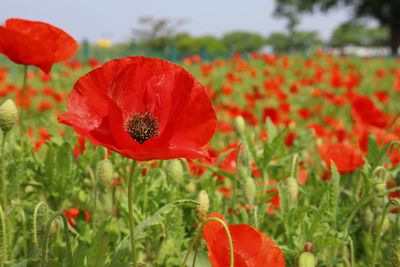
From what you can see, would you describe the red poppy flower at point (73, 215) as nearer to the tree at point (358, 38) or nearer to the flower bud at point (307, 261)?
the flower bud at point (307, 261)

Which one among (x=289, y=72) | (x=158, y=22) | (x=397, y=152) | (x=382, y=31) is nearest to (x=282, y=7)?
(x=158, y=22)

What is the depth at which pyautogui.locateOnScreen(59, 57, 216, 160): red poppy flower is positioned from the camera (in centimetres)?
84

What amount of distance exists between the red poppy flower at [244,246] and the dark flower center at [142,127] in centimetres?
18

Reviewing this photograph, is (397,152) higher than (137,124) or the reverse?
the reverse

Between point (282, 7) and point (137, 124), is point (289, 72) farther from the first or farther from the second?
point (282, 7)

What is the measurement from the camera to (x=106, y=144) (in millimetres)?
810

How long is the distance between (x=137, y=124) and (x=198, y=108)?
11 cm

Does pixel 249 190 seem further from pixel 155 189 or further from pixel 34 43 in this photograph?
pixel 34 43

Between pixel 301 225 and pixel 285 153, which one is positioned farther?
pixel 285 153

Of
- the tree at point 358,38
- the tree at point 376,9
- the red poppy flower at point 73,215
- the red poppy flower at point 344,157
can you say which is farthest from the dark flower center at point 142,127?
the tree at point 358,38

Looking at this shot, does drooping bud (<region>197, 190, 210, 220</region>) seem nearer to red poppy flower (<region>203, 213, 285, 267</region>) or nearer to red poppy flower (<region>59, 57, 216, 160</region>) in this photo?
red poppy flower (<region>203, 213, 285, 267</region>)

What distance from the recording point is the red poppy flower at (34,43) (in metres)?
1.35

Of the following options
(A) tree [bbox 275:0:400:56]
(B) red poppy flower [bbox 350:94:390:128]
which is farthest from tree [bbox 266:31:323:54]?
(B) red poppy flower [bbox 350:94:390:128]

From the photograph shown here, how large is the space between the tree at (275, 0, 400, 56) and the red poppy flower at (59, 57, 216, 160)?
130 ft
